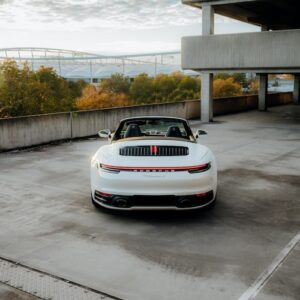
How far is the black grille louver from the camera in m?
5.61

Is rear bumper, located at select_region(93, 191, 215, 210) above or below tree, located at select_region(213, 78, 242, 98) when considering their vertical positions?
below

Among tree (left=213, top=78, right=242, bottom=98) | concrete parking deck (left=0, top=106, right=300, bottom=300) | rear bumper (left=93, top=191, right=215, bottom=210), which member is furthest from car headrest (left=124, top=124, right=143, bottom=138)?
tree (left=213, top=78, right=242, bottom=98)

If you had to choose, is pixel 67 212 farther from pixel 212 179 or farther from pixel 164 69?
pixel 164 69

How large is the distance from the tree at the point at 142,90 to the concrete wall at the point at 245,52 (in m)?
65.1

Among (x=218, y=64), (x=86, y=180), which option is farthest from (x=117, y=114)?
(x=86, y=180)

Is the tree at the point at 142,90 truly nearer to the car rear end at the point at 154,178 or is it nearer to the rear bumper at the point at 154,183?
the car rear end at the point at 154,178

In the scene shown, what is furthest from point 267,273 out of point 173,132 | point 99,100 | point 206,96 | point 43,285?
point 99,100

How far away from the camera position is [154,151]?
18.4 ft

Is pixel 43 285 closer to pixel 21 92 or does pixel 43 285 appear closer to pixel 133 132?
pixel 133 132

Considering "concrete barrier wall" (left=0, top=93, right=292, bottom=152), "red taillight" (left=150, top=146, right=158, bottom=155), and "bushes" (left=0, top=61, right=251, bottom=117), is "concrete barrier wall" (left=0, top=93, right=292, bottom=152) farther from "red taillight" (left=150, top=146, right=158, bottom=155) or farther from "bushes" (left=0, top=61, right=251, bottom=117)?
"bushes" (left=0, top=61, right=251, bottom=117)

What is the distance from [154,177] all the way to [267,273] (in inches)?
71.6

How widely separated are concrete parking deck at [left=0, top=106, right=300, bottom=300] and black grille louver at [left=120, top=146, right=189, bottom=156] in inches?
37.0

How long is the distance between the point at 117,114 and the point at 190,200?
11.6m

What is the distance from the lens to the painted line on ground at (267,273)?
375 cm
